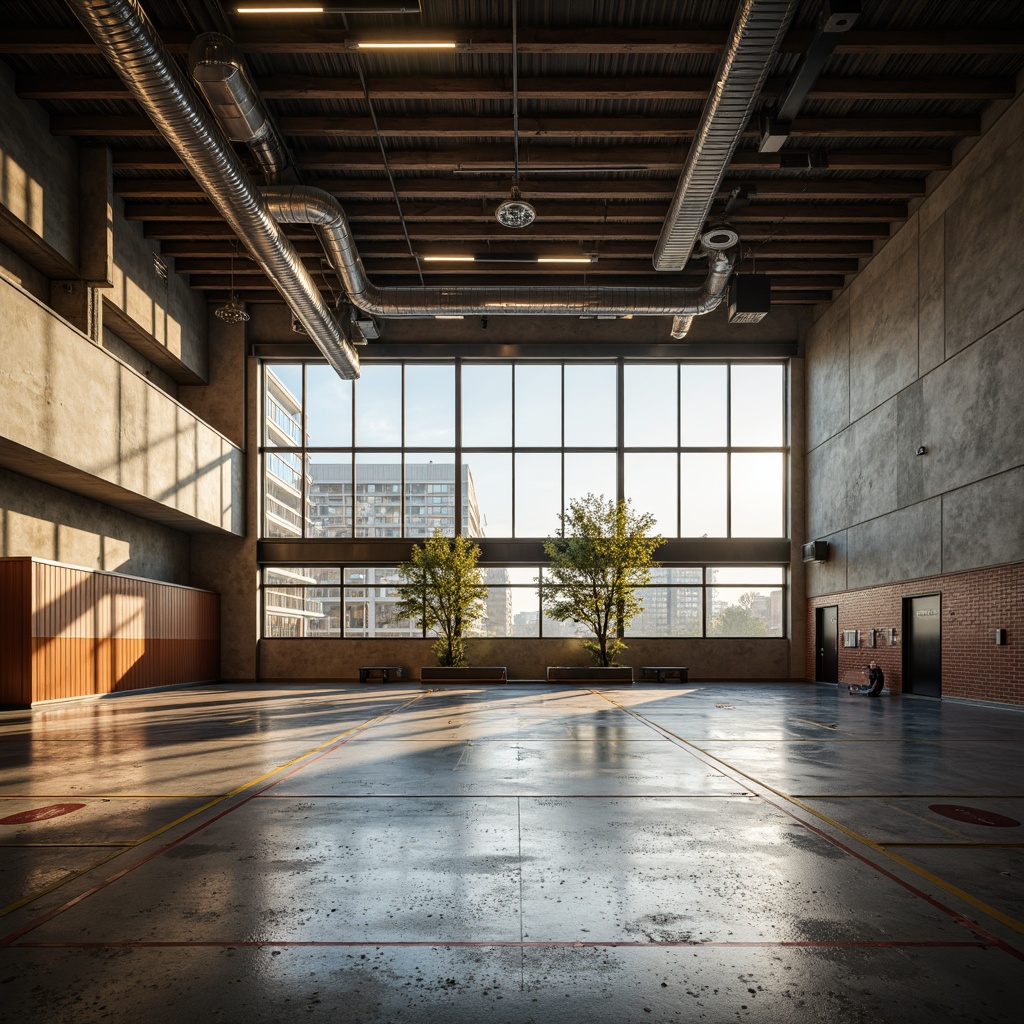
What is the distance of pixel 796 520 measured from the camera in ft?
81.8

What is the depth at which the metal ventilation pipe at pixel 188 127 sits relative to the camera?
9.41m

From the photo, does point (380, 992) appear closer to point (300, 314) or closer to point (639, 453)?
point (300, 314)

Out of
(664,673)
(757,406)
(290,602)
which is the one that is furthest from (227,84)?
(757,406)

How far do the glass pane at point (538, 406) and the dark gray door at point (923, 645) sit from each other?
11.6m

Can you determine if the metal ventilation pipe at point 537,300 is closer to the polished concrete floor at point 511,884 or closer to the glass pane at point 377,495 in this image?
the glass pane at point 377,495

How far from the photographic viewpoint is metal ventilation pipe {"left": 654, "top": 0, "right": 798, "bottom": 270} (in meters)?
9.80

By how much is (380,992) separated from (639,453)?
23.2 meters

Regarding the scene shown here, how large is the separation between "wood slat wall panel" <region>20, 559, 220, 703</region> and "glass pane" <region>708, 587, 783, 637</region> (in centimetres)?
1570

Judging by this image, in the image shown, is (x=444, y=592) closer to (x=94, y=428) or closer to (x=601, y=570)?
(x=601, y=570)

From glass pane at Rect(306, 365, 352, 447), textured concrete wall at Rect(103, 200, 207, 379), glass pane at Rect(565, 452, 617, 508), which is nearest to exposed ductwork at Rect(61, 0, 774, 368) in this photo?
glass pane at Rect(306, 365, 352, 447)

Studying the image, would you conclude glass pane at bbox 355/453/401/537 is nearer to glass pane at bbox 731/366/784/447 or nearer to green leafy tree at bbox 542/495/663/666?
green leafy tree at bbox 542/495/663/666

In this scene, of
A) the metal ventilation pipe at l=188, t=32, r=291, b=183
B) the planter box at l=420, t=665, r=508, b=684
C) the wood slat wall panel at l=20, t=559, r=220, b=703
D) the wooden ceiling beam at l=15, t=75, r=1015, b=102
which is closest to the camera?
the metal ventilation pipe at l=188, t=32, r=291, b=183

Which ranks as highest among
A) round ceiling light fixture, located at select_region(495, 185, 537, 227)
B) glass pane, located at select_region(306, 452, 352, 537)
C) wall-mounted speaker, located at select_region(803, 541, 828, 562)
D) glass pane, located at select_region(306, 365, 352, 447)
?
round ceiling light fixture, located at select_region(495, 185, 537, 227)

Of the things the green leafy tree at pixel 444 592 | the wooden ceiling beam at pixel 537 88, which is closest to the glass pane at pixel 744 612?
the green leafy tree at pixel 444 592
